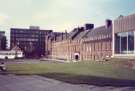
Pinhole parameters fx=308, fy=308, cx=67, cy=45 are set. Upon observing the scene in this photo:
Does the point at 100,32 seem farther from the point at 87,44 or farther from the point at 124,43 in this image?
the point at 124,43

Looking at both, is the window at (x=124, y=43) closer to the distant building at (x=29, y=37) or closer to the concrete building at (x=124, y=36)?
the concrete building at (x=124, y=36)

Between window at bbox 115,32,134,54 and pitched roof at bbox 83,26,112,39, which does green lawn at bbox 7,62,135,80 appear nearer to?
window at bbox 115,32,134,54

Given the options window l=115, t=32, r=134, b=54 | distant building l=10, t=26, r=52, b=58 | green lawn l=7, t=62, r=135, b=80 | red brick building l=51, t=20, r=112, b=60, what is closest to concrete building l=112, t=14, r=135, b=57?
window l=115, t=32, r=134, b=54

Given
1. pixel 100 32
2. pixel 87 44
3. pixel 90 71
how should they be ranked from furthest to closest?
1. pixel 87 44
2. pixel 100 32
3. pixel 90 71

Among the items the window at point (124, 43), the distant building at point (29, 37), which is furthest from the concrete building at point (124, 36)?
the distant building at point (29, 37)

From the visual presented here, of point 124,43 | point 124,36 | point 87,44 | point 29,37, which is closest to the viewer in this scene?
point 124,43

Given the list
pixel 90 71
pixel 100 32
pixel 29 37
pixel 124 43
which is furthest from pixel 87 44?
pixel 29 37

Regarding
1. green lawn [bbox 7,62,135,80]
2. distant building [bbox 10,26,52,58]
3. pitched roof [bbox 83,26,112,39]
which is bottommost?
green lawn [bbox 7,62,135,80]

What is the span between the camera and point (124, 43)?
177 ft

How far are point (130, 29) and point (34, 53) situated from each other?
377 ft

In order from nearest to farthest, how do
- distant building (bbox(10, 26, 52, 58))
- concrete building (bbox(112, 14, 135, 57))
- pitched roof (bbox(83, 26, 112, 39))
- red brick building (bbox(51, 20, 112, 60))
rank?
concrete building (bbox(112, 14, 135, 57)), red brick building (bbox(51, 20, 112, 60)), pitched roof (bbox(83, 26, 112, 39)), distant building (bbox(10, 26, 52, 58))

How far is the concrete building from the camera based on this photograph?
51.8m

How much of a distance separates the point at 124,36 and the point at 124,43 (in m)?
1.24

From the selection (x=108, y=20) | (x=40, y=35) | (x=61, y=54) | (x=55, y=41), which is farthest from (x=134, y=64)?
(x=40, y=35)
